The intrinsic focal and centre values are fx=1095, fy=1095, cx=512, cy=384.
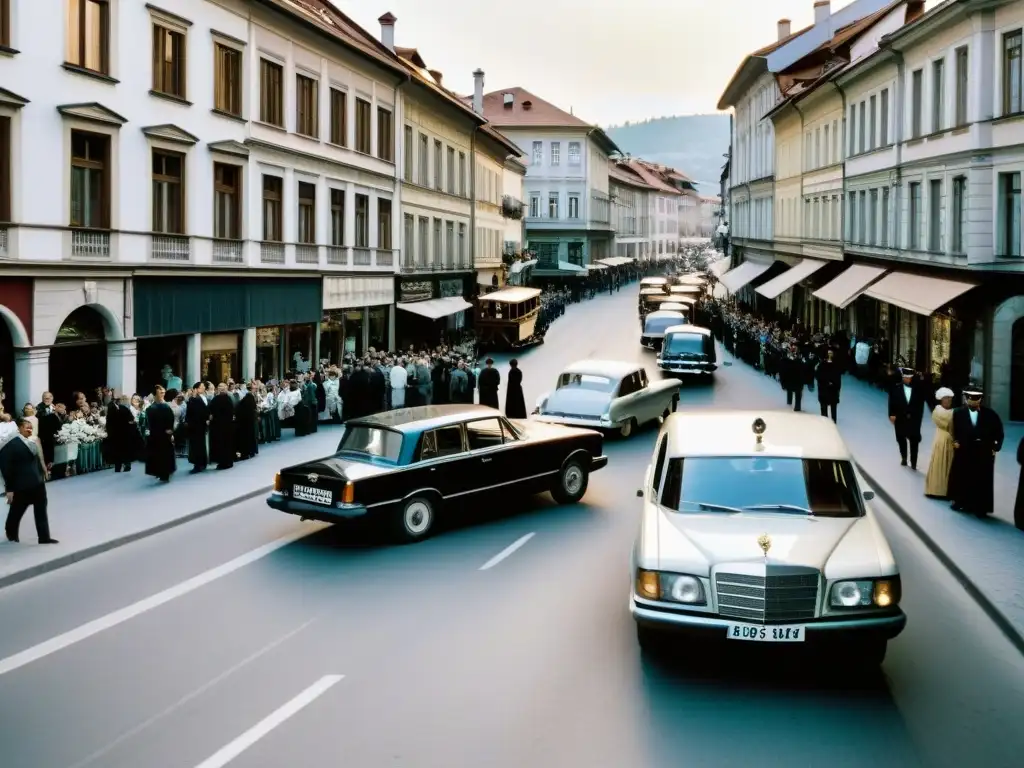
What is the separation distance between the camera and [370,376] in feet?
82.0

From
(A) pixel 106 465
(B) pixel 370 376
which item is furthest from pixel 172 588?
(B) pixel 370 376

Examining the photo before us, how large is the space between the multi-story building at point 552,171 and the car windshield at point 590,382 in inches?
2829

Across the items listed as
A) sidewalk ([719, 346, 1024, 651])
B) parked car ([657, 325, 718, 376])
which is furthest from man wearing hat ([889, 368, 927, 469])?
parked car ([657, 325, 718, 376])

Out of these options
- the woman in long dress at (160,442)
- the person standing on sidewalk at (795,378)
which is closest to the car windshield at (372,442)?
the woman in long dress at (160,442)

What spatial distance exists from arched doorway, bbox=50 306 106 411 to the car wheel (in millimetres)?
10769

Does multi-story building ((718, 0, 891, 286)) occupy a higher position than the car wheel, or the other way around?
multi-story building ((718, 0, 891, 286))

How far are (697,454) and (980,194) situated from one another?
1988cm

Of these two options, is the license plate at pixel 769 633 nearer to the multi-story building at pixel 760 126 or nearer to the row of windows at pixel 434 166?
the row of windows at pixel 434 166

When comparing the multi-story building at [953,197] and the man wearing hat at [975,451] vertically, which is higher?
the multi-story building at [953,197]

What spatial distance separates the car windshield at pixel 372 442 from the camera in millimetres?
13398

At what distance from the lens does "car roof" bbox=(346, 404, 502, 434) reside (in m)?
13.7

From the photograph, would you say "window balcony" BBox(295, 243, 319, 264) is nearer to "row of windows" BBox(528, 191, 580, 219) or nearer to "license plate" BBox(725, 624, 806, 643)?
"license plate" BBox(725, 624, 806, 643)

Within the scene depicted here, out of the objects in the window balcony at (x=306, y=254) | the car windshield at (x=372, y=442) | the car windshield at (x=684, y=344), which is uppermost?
the window balcony at (x=306, y=254)

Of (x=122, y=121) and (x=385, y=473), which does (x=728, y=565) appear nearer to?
(x=385, y=473)
